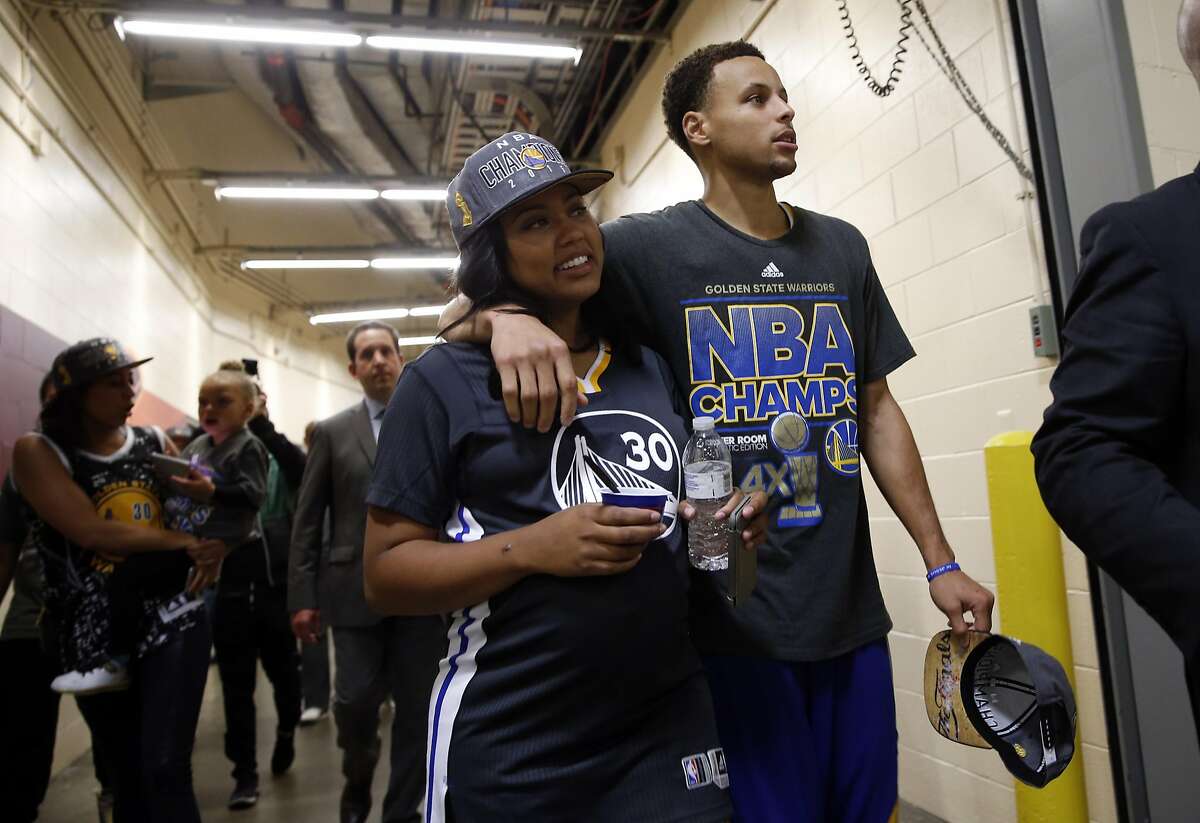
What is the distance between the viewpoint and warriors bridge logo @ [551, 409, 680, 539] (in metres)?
1.10

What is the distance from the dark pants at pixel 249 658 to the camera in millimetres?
3406

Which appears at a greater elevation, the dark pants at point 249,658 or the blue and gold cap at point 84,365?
the blue and gold cap at point 84,365

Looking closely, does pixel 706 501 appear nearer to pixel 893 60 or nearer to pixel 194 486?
pixel 194 486

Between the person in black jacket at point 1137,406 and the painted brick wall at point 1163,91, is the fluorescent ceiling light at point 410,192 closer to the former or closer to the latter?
the painted brick wall at point 1163,91

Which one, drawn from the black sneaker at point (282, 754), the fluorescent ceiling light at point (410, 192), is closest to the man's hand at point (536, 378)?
the black sneaker at point (282, 754)

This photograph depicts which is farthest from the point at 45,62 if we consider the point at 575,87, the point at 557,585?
the point at 557,585

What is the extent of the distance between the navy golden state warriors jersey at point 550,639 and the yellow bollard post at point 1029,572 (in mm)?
1458

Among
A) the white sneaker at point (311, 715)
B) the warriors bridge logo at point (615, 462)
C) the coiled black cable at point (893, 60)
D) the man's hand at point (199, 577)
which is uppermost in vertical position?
the coiled black cable at point (893, 60)

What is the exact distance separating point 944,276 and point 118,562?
2.63 m

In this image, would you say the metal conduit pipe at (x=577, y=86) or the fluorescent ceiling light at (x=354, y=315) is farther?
the fluorescent ceiling light at (x=354, y=315)

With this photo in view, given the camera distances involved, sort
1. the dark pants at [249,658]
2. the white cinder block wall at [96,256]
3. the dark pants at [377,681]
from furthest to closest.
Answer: the white cinder block wall at [96,256]
the dark pants at [249,658]
the dark pants at [377,681]

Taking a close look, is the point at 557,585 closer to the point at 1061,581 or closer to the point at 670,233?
the point at 670,233

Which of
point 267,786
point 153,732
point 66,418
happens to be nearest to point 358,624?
point 153,732

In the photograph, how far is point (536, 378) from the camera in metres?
1.08
